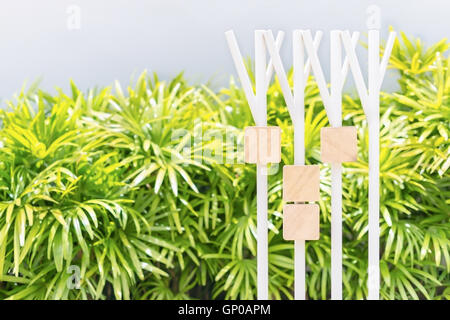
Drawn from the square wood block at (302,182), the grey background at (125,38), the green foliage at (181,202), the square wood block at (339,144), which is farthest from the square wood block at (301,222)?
the grey background at (125,38)

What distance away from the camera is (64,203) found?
5.77 feet

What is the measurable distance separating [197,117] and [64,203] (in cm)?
60

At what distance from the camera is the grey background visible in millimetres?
2439

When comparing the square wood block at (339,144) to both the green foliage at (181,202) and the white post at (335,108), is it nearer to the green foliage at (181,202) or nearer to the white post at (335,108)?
the white post at (335,108)

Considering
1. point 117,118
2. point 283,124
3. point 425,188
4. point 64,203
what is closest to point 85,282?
point 64,203

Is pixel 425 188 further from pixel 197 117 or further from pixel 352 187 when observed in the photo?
pixel 197 117

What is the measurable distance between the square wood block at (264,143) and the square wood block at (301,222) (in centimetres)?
13

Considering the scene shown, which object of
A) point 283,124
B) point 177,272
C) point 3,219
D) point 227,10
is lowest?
point 177,272

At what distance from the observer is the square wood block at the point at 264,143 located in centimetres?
125

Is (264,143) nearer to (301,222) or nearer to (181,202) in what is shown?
(301,222)

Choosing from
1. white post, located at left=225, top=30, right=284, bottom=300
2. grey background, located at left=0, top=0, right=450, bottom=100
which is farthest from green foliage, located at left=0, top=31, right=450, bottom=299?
white post, located at left=225, top=30, right=284, bottom=300

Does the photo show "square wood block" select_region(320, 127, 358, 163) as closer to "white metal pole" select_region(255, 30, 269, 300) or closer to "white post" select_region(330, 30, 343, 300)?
"white post" select_region(330, 30, 343, 300)

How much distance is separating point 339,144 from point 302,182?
130mm
